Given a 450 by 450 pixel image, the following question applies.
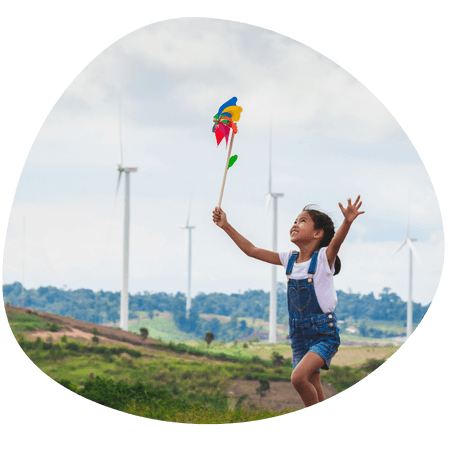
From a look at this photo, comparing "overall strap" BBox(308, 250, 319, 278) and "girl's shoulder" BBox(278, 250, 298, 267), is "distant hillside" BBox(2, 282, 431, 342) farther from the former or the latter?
"overall strap" BBox(308, 250, 319, 278)

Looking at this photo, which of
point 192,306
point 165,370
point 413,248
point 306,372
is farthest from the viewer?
point 192,306

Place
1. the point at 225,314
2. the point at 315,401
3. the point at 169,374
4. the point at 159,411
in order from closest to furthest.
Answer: the point at 315,401 → the point at 159,411 → the point at 169,374 → the point at 225,314

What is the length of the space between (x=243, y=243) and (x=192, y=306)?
313 cm

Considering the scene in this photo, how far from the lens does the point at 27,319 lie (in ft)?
33.2

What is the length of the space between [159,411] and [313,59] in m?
5.46

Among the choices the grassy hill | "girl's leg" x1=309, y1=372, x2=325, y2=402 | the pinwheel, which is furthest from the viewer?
the grassy hill

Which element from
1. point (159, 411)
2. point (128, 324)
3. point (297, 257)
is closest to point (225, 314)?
point (128, 324)

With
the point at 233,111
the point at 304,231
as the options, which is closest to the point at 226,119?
the point at 233,111

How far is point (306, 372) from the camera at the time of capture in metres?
7.64

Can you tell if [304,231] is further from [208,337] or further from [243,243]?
[208,337]

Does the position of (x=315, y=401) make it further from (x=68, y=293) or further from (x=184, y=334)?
(x=68, y=293)

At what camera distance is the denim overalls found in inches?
303

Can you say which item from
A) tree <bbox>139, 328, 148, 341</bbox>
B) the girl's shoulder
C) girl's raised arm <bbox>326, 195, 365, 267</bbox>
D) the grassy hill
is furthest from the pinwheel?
tree <bbox>139, 328, 148, 341</bbox>

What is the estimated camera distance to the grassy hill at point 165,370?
874 cm
